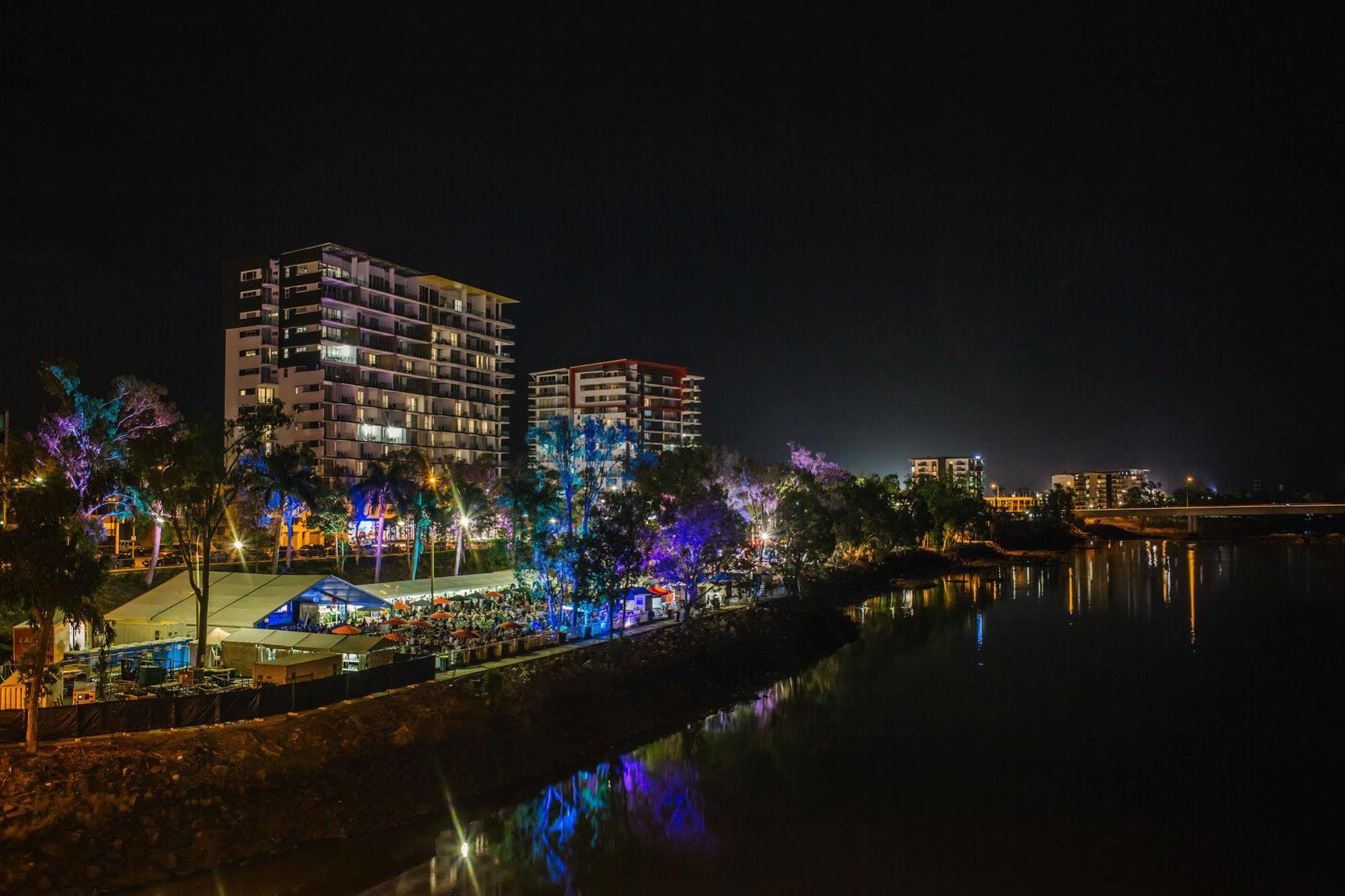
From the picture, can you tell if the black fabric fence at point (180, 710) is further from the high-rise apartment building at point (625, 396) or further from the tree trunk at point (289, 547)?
the high-rise apartment building at point (625, 396)

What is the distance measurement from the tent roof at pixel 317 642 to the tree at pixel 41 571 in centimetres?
756

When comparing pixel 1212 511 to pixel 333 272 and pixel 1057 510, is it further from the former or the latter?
pixel 333 272

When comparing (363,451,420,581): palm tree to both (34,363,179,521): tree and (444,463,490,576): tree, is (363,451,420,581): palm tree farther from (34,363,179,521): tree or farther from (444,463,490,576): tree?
(34,363,179,521): tree

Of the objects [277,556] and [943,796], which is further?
[277,556]

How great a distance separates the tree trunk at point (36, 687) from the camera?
1966 centimetres

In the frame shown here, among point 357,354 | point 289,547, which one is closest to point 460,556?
point 289,547

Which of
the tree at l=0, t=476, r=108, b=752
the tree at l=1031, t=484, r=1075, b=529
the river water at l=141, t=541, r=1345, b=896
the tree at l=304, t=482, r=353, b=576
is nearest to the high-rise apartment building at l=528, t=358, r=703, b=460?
the tree at l=1031, t=484, r=1075, b=529

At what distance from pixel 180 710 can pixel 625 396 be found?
5084 inches

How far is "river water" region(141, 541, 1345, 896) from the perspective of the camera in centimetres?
1998

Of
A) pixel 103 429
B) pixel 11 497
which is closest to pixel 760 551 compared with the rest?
pixel 103 429

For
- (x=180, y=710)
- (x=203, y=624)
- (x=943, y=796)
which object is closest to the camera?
(x=180, y=710)

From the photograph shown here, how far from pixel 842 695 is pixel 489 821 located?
62.3 feet

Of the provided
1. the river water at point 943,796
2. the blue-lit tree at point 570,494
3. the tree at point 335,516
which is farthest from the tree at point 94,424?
the river water at point 943,796

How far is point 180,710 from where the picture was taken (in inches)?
854
